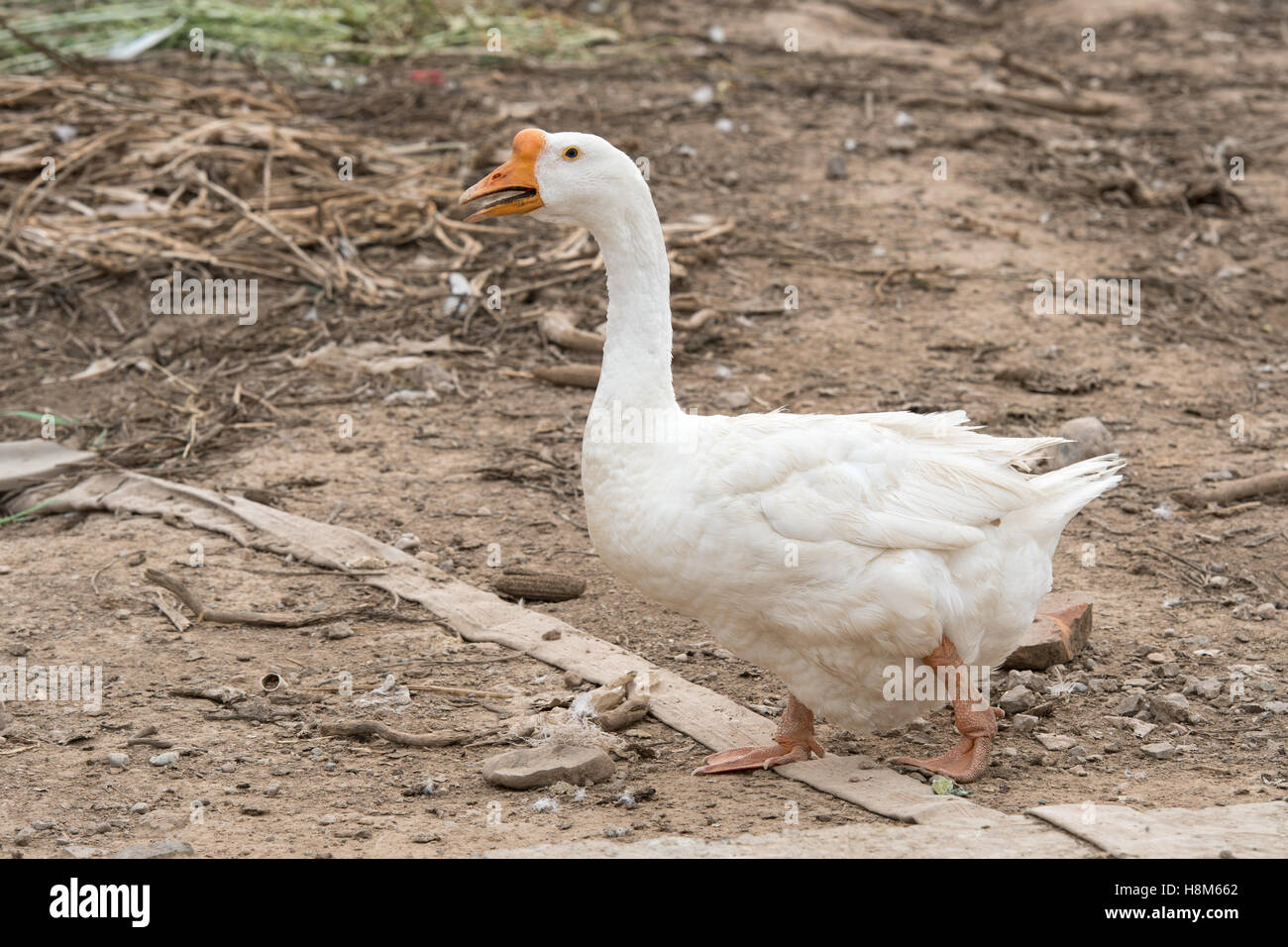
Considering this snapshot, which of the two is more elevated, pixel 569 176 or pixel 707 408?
pixel 569 176

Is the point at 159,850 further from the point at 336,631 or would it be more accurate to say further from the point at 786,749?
the point at 786,749

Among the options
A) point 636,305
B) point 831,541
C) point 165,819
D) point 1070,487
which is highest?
point 636,305

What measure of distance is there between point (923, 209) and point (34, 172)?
635 centimetres

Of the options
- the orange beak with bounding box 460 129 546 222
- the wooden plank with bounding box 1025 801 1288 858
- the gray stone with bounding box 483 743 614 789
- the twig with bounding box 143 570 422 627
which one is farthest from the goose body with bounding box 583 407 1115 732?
the twig with bounding box 143 570 422 627

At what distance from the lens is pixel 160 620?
17.5 ft

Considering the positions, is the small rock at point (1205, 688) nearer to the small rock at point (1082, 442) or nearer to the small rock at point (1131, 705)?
the small rock at point (1131, 705)

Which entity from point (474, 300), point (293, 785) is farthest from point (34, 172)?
point (293, 785)

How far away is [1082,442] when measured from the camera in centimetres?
662

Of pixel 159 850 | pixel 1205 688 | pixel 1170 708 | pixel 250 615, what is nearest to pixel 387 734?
pixel 159 850

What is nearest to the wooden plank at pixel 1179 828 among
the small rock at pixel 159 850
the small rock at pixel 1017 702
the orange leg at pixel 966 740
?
the orange leg at pixel 966 740

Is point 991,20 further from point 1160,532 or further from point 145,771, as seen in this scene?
point 145,771

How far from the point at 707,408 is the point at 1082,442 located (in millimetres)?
1925

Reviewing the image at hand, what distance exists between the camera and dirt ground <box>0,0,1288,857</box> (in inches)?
167

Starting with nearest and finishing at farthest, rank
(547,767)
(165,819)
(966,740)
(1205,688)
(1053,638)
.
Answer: (165,819)
(547,767)
(966,740)
(1205,688)
(1053,638)
